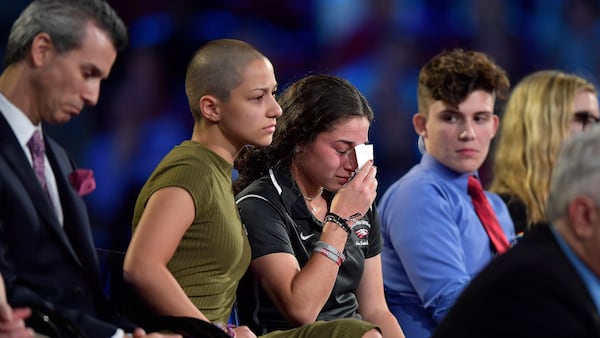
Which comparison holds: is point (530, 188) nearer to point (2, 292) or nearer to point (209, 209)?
point (209, 209)

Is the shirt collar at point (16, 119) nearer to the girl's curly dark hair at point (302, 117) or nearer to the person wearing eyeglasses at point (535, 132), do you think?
the girl's curly dark hair at point (302, 117)

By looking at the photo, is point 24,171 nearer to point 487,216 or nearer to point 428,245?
point 428,245

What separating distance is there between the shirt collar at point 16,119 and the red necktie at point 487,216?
192cm

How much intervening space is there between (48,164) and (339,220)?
94cm

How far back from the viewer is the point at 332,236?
2.81 metres

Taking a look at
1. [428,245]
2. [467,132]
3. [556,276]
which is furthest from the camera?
[467,132]

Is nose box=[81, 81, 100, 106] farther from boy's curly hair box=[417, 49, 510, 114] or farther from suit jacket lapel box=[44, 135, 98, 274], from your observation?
boy's curly hair box=[417, 49, 510, 114]

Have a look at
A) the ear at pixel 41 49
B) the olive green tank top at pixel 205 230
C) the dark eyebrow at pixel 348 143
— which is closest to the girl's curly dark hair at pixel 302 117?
the dark eyebrow at pixel 348 143

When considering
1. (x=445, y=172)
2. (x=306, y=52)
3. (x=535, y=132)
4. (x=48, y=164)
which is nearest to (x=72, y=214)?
(x=48, y=164)

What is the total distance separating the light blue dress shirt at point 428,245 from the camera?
3324 mm

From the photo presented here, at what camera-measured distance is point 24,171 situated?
2057mm

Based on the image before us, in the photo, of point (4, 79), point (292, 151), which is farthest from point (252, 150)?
point (4, 79)

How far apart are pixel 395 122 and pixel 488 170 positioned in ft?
2.02

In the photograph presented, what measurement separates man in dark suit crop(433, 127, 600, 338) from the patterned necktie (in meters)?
0.87
